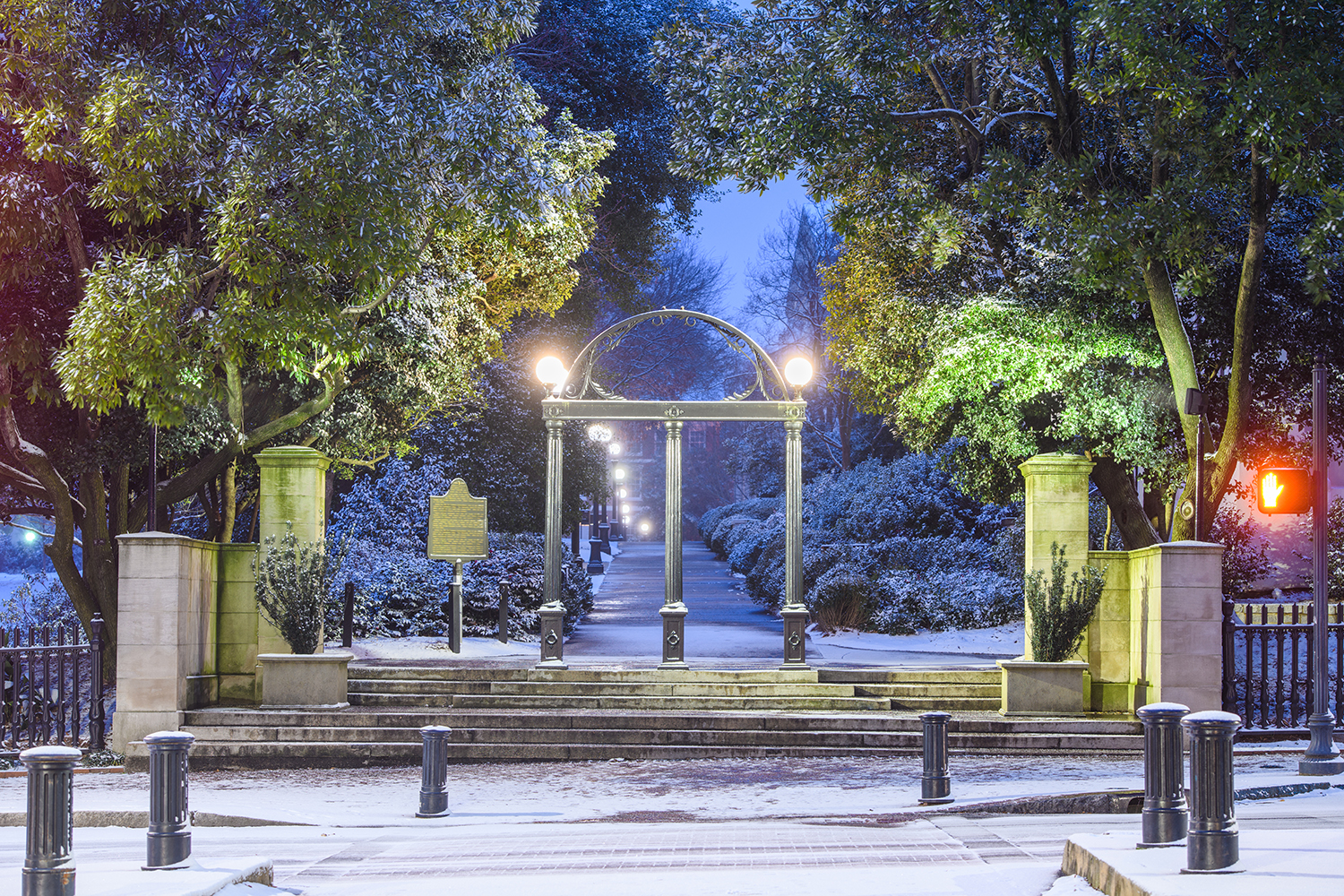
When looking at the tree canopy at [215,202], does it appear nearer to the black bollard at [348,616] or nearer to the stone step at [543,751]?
the black bollard at [348,616]

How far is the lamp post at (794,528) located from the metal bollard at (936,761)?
5338 millimetres

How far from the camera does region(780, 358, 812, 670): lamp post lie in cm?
1577

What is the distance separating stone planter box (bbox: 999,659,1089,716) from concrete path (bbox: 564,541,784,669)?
335 centimetres

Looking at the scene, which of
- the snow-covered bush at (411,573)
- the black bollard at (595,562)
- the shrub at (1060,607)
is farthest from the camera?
the black bollard at (595,562)

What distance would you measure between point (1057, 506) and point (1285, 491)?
244 cm

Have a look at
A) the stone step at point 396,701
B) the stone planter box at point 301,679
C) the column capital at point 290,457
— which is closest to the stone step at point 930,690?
the stone step at point 396,701

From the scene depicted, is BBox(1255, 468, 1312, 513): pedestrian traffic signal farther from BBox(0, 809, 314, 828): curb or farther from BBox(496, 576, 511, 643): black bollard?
BBox(496, 576, 511, 643): black bollard

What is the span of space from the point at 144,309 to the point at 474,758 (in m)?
5.95

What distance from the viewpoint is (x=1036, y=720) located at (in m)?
13.8

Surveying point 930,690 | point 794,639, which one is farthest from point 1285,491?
point 794,639

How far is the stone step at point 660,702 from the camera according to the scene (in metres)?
14.7

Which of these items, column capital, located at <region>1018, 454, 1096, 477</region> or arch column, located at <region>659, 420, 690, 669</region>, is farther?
arch column, located at <region>659, 420, 690, 669</region>

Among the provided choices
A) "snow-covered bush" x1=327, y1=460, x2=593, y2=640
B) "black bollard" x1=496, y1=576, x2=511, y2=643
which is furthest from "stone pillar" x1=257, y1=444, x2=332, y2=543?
"black bollard" x1=496, y1=576, x2=511, y2=643

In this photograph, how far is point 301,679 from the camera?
14.3 m
